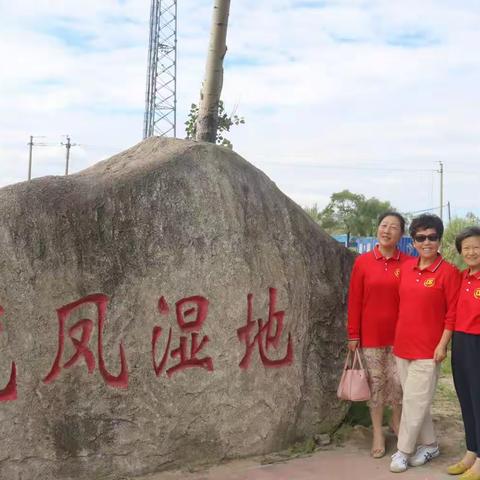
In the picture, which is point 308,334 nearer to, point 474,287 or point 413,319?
point 413,319

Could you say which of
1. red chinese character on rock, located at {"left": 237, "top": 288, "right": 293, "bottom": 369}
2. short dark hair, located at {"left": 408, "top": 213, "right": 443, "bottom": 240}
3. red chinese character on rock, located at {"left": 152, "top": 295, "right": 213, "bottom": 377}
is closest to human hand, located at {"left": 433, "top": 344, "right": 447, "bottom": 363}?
short dark hair, located at {"left": 408, "top": 213, "right": 443, "bottom": 240}

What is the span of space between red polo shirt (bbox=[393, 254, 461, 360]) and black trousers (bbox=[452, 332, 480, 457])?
4.5 inches

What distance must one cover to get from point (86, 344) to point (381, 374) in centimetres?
177

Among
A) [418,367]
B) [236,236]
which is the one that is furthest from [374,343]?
[236,236]

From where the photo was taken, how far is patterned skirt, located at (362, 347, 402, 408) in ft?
13.6

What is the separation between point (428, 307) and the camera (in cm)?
377

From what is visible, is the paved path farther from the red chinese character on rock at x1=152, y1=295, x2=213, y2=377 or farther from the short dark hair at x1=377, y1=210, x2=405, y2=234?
the short dark hair at x1=377, y1=210, x2=405, y2=234

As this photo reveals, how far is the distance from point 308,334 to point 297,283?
340 mm

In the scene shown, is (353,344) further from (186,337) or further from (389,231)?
(186,337)

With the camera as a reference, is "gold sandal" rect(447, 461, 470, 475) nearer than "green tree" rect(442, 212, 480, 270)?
Yes

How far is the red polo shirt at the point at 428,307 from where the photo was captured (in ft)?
12.3

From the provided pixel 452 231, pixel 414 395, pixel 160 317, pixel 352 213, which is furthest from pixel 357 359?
pixel 352 213

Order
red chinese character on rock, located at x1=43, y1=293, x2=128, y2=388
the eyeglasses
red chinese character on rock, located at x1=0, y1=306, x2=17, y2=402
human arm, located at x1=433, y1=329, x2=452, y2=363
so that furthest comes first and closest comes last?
the eyeglasses, human arm, located at x1=433, y1=329, x2=452, y2=363, red chinese character on rock, located at x1=43, y1=293, x2=128, y2=388, red chinese character on rock, located at x1=0, y1=306, x2=17, y2=402

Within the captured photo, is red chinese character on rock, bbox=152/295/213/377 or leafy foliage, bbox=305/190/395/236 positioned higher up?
leafy foliage, bbox=305/190/395/236
